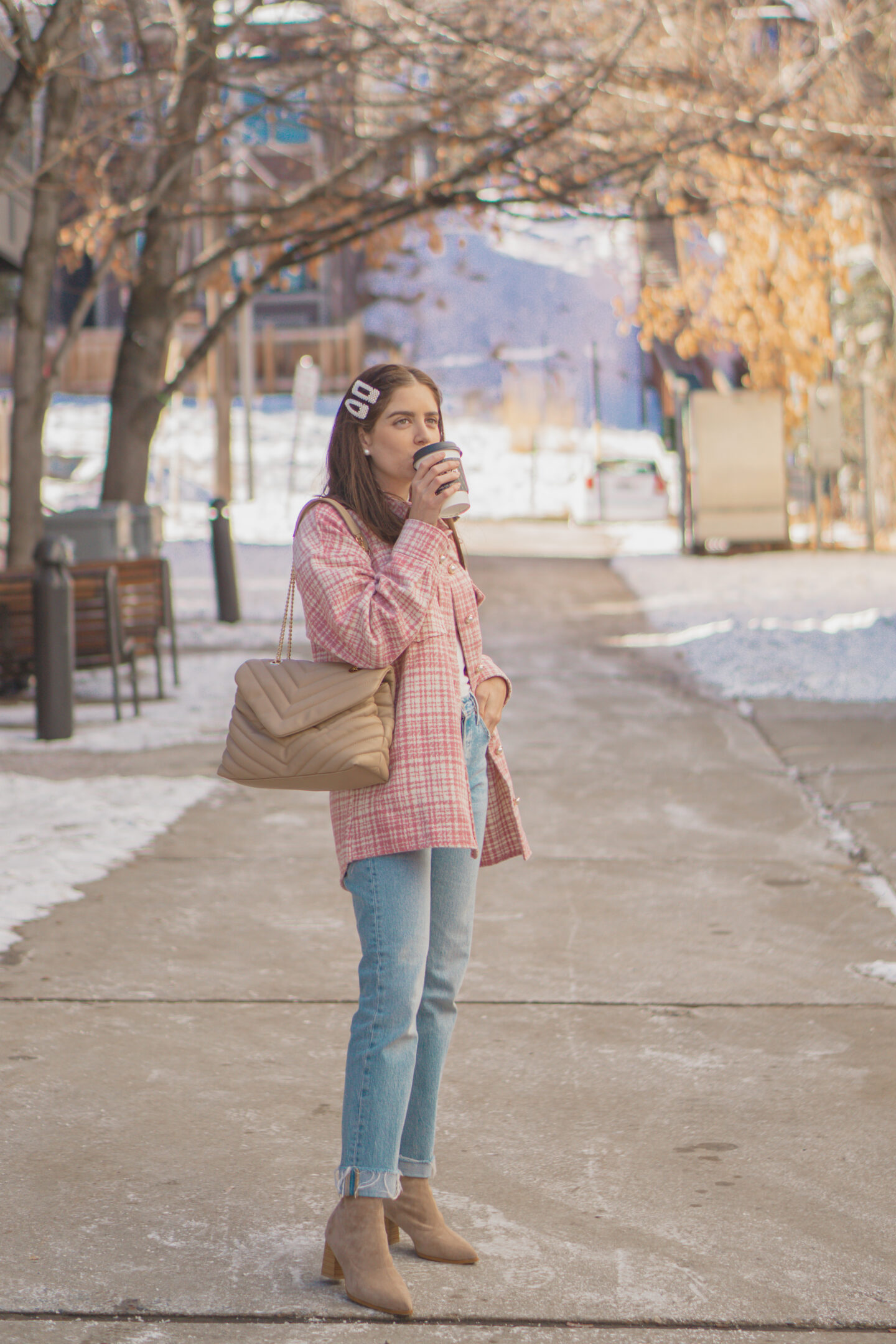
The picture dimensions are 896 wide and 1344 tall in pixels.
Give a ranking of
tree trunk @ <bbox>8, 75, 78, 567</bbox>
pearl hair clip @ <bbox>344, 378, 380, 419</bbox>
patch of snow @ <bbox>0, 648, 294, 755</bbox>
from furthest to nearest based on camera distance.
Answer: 1. tree trunk @ <bbox>8, 75, 78, 567</bbox>
2. patch of snow @ <bbox>0, 648, 294, 755</bbox>
3. pearl hair clip @ <bbox>344, 378, 380, 419</bbox>

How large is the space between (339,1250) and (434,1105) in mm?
348

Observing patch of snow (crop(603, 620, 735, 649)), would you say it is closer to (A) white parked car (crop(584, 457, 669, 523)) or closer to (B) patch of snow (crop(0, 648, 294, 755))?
(B) patch of snow (crop(0, 648, 294, 755))

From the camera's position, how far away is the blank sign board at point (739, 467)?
69.6ft

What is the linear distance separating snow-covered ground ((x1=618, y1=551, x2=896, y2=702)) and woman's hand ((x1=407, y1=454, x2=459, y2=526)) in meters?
7.68

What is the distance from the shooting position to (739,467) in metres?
21.4

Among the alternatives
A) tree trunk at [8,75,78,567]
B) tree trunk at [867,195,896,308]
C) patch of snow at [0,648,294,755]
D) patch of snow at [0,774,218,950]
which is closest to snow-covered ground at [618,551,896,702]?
tree trunk at [867,195,896,308]

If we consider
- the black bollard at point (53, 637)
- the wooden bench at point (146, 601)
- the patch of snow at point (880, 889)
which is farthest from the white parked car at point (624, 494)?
the patch of snow at point (880, 889)

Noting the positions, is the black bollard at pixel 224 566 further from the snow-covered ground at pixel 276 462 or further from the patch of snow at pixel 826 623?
the snow-covered ground at pixel 276 462

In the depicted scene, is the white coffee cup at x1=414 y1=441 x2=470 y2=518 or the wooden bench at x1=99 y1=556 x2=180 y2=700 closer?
the white coffee cup at x1=414 y1=441 x2=470 y2=518

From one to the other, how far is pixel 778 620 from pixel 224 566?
4.70 metres

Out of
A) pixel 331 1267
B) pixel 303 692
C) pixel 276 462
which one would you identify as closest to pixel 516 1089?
pixel 331 1267

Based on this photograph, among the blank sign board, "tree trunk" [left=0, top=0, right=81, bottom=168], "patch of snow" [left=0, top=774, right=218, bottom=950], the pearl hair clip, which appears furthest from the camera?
the blank sign board

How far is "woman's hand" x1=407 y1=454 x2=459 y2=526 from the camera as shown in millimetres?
2961

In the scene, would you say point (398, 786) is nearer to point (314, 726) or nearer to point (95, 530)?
point (314, 726)
